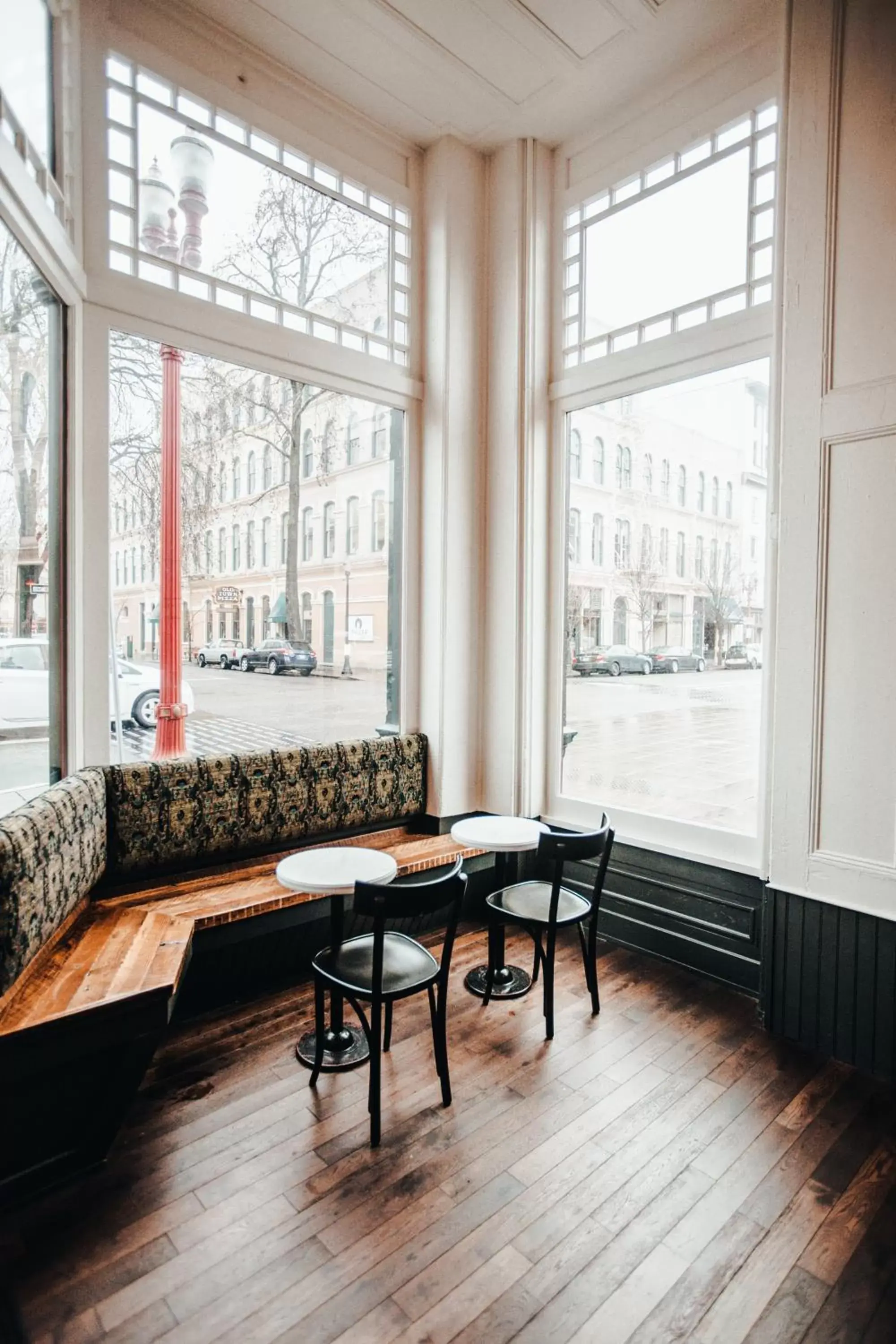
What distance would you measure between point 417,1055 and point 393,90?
4.37m

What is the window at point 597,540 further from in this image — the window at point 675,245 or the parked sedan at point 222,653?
the parked sedan at point 222,653

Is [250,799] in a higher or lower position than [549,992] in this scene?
higher

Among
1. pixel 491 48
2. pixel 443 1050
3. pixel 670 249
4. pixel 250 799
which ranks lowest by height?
pixel 443 1050

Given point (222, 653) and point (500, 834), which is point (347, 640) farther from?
point (500, 834)

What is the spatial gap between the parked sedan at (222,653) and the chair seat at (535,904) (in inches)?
64.8

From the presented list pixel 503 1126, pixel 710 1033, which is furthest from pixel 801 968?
pixel 503 1126

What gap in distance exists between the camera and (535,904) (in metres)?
2.95

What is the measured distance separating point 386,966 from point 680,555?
2.38 metres

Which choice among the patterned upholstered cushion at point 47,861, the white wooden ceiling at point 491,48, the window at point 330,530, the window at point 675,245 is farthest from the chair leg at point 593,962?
the white wooden ceiling at point 491,48

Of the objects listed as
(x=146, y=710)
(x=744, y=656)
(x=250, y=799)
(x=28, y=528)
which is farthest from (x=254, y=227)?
(x=744, y=656)

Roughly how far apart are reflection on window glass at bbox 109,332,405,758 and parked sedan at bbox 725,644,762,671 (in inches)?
69.4

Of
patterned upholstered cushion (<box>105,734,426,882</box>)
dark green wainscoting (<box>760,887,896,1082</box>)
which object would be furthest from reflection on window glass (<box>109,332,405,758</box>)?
dark green wainscoting (<box>760,887,896,1082</box>)

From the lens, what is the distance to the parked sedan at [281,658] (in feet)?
11.3

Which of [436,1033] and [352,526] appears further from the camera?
[352,526]
